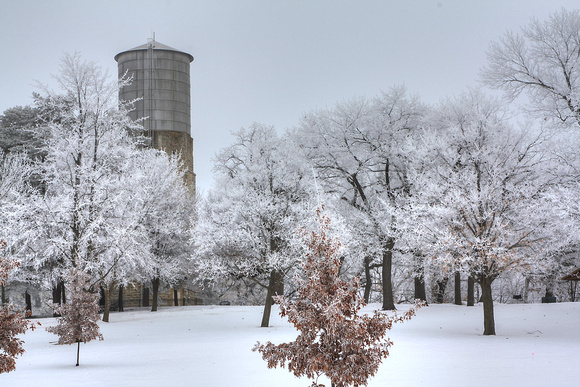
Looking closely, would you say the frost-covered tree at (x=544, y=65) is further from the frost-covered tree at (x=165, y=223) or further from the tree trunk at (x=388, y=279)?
the frost-covered tree at (x=165, y=223)

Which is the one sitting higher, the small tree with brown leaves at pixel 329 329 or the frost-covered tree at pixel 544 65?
the frost-covered tree at pixel 544 65

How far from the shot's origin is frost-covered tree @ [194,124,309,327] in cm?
2141

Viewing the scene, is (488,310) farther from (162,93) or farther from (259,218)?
(162,93)

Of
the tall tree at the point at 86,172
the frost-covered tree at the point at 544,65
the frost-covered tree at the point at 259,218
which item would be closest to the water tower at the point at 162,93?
the tall tree at the point at 86,172

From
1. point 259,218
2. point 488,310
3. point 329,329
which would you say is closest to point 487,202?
point 488,310

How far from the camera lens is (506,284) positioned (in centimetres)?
4662

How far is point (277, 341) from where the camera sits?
16.9 metres

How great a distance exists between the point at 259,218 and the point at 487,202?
27.1ft

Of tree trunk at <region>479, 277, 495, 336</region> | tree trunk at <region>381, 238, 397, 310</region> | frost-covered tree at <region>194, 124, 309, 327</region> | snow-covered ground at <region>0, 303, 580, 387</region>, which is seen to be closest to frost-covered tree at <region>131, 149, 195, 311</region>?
snow-covered ground at <region>0, 303, 580, 387</region>

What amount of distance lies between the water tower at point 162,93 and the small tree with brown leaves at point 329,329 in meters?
46.2

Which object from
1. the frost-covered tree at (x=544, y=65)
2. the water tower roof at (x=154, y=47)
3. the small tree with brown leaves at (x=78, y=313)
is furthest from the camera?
the water tower roof at (x=154, y=47)

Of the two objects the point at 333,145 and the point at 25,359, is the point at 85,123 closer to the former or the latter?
the point at 25,359

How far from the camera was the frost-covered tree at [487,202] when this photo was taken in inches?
693

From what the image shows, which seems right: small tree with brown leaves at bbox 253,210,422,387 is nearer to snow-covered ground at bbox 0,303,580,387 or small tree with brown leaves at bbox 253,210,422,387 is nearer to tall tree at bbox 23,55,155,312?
snow-covered ground at bbox 0,303,580,387
